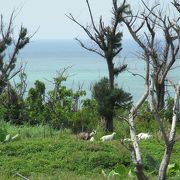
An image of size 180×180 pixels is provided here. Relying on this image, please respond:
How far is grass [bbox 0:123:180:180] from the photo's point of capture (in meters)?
6.35

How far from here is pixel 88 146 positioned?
7.71m

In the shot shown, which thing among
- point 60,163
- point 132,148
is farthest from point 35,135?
point 132,148

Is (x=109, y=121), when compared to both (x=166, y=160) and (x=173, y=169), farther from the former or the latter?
(x=166, y=160)

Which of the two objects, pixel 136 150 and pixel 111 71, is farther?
pixel 111 71

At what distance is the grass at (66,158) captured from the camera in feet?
20.8

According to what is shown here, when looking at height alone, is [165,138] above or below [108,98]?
above

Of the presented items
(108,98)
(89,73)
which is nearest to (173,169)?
(108,98)

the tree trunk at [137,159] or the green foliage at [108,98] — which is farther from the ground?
the tree trunk at [137,159]

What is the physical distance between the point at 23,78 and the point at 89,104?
4796 millimetres

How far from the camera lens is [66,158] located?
7145mm

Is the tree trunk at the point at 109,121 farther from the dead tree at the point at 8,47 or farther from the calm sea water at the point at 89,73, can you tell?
the dead tree at the point at 8,47

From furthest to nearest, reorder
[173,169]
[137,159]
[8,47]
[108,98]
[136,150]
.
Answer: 1. [8,47]
2. [108,98]
3. [173,169]
4. [136,150]
5. [137,159]

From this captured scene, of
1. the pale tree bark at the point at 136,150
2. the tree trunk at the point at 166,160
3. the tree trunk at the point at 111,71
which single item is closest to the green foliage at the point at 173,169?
the pale tree bark at the point at 136,150

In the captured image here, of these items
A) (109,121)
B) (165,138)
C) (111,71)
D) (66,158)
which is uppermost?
(165,138)
